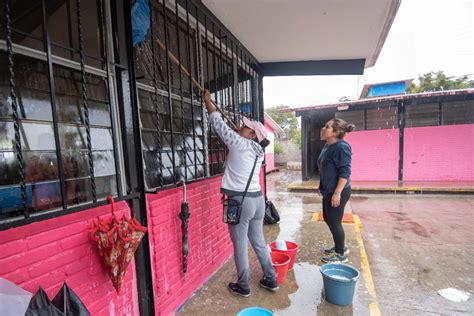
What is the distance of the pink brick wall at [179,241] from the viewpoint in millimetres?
2303

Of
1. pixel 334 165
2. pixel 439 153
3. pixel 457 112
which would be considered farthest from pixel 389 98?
pixel 334 165

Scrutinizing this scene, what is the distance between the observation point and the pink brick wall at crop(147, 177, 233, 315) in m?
2.30

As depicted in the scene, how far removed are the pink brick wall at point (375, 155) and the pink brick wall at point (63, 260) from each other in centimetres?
966

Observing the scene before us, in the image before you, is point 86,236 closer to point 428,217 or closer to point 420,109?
point 428,217

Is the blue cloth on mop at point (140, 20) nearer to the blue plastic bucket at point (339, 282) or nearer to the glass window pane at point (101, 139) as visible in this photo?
the glass window pane at point (101, 139)

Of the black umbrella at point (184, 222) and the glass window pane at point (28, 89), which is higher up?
the glass window pane at point (28, 89)

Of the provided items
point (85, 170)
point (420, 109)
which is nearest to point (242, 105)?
point (85, 170)

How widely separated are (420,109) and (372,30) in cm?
713

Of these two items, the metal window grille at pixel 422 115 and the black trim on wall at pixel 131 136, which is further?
the metal window grille at pixel 422 115

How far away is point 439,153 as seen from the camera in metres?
9.06

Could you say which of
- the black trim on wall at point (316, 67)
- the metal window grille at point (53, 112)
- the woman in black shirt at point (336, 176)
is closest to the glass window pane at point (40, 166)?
the metal window grille at point (53, 112)

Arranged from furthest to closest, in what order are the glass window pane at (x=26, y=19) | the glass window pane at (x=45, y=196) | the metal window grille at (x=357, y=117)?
the metal window grille at (x=357, y=117), the glass window pane at (x=26, y=19), the glass window pane at (x=45, y=196)

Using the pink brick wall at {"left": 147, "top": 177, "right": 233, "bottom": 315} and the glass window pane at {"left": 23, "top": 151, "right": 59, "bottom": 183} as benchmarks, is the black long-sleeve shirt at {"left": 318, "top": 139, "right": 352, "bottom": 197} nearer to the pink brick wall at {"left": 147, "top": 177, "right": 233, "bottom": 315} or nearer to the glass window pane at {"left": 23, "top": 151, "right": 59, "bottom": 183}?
the pink brick wall at {"left": 147, "top": 177, "right": 233, "bottom": 315}

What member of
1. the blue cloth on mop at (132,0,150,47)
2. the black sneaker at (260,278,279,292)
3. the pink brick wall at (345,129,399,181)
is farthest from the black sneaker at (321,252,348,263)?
the pink brick wall at (345,129,399,181)
